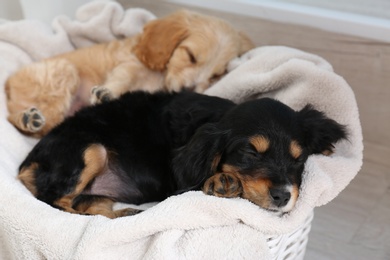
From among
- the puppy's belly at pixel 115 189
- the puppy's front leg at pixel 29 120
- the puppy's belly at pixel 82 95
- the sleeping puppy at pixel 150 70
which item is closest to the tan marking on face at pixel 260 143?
the puppy's belly at pixel 115 189

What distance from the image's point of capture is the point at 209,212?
5.44 ft

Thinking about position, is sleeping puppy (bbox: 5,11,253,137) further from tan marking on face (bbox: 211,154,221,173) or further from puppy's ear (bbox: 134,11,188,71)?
tan marking on face (bbox: 211,154,221,173)

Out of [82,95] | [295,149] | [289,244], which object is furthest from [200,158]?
[82,95]

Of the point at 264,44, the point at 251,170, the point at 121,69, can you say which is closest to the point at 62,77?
the point at 121,69

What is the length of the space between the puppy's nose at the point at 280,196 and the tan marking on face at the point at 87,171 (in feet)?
2.37

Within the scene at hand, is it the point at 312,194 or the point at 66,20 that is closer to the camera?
the point at 312,194

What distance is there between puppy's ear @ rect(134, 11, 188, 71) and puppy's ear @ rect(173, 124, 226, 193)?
922 millimetres

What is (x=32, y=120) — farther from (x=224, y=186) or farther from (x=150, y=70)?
(x=224, y=186)

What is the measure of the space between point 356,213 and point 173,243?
1.30 metres

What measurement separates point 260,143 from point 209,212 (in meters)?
0.29

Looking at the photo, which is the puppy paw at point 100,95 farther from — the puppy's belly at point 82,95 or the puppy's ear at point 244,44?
the puppy's ear at point 244,44

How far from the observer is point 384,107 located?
9.17 feet

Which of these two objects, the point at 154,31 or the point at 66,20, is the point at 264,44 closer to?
the point at 154,31

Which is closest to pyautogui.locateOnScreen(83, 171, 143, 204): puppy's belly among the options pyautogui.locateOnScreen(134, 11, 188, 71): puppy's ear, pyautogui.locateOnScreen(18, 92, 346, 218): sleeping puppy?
pyautogui.locateOnScreen(18, 92, 346, 218): sleeping puppy
